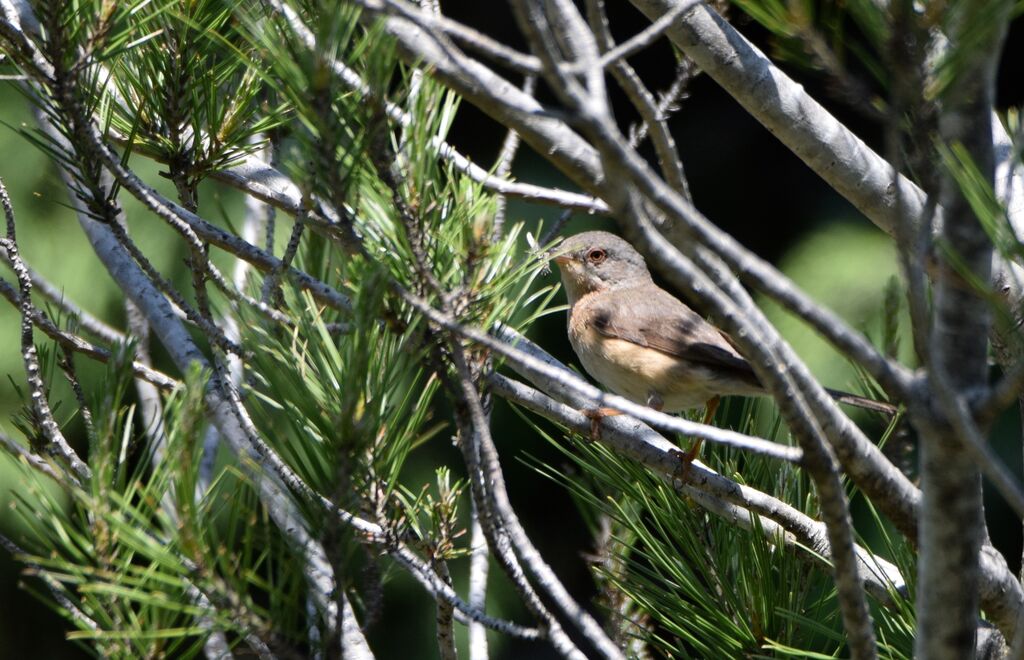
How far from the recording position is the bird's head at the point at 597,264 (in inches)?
144

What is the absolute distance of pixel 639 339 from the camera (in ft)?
10.8

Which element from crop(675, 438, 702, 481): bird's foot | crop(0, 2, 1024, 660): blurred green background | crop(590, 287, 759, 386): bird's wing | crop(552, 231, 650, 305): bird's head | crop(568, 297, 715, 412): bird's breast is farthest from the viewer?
crop(552, 231, 650, 305): bird's head

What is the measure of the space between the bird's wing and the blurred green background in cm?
31

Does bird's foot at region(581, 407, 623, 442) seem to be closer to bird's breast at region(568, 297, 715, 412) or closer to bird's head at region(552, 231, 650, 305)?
bird's breast at region(568, 297, 715, 412)

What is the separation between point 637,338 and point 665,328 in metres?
0.10

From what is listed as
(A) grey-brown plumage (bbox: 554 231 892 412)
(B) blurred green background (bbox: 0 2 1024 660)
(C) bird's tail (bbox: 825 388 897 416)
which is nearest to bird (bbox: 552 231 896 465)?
(A) grey-brown plumage (bbox: 554 231 892 412)

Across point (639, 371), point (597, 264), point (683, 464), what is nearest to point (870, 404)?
point (683, 464)

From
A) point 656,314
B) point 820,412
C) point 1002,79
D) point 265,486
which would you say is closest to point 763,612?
point 820,412

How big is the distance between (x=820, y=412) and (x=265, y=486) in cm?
87

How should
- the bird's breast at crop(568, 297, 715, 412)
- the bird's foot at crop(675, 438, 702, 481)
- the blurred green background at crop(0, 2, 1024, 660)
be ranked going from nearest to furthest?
the bird's foot at crop(675, 438, 702, 481) → the bird's breast at crop(568, 297, 715, 412) → the blurred green background at crop(0, 2, 1024, 660)

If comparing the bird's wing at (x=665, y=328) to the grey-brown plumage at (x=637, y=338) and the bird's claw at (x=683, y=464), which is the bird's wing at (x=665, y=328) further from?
the bird's claw at (x=683, y=464)

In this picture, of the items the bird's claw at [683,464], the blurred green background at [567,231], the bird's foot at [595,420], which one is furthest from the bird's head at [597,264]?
the bird's claw at [683,464]

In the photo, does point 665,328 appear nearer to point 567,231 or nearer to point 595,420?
point 567,231

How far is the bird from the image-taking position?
3.05 meters
